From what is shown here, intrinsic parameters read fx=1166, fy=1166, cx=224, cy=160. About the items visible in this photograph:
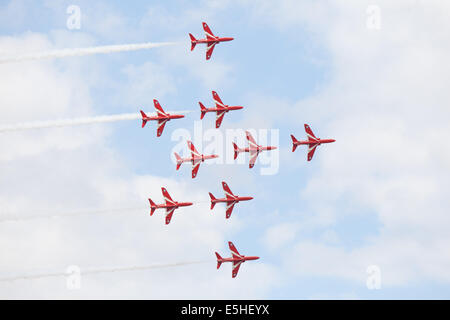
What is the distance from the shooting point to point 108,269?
645 feet
